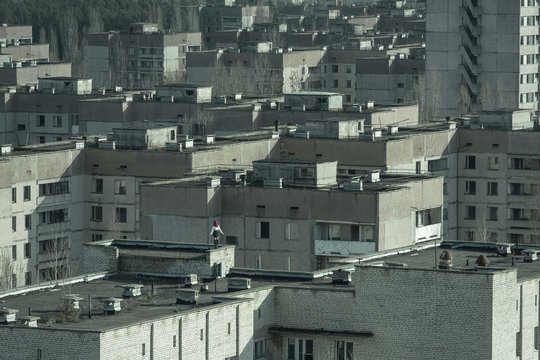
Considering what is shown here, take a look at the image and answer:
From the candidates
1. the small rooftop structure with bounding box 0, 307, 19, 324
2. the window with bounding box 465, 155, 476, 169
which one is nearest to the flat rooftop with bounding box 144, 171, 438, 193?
the window with bounding box 465, 155, 476, 169

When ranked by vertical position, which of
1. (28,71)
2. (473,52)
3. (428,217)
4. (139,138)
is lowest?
(428,217)

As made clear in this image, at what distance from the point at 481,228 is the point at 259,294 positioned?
38.3m

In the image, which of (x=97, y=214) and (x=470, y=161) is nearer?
(x=97, y=214)

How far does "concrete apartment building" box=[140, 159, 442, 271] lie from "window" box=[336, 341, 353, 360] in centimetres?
1782

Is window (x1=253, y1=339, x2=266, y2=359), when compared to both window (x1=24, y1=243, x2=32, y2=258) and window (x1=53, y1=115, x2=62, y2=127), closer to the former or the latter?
window (x1=24, y1=243, x2=32, y2=258)

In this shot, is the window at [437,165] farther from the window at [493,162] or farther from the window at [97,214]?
the window at [97,214]

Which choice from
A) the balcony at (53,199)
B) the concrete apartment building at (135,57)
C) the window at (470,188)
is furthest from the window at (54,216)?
the concrete apartment building at (135,57)

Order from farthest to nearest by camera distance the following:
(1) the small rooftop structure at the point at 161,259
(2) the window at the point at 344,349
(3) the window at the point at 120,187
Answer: (3) the window at the point at 120,187 < (1) the small rooftop structure at the point at 161,259 < (2) the window at the point at 344,349

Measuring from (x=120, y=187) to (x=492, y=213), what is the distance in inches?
527

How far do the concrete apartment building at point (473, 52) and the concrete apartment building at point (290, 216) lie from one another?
53616mm

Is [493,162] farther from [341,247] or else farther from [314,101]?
[341,247]

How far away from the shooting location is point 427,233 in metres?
72.0

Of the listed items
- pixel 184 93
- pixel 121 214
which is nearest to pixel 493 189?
pixel 121 214

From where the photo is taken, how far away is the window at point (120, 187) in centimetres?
8350
